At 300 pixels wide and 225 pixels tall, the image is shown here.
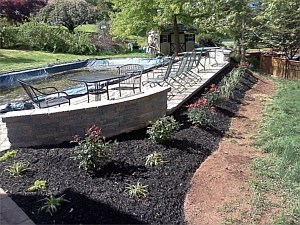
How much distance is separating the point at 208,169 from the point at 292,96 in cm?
564

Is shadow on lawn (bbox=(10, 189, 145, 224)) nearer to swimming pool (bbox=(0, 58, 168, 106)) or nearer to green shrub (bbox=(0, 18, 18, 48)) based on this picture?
swimming pool (bbox=(0, 58, 168, 106))

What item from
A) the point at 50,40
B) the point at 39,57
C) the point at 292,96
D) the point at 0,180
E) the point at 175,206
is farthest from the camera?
the point at 50,40

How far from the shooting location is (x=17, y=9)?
24469 mm

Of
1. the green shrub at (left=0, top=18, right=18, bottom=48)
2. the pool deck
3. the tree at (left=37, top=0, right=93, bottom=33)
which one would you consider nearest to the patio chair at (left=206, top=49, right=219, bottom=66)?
the pool deck

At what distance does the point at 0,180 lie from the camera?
3615mm

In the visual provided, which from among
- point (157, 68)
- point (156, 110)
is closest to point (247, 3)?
point (157, 68)

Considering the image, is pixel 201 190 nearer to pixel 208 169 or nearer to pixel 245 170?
pixel 208 169

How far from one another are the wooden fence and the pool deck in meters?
2.29

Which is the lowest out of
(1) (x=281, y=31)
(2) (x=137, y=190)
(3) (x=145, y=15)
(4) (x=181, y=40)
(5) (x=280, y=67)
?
(2) (x=137, y=190)

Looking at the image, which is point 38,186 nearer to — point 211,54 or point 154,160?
point 154,160

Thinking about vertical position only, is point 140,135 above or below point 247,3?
below

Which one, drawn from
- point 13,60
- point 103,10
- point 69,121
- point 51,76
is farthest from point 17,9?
point 69,121

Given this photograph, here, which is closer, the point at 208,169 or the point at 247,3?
the point at 208,169

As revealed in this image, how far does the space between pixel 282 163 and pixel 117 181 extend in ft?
7.78
